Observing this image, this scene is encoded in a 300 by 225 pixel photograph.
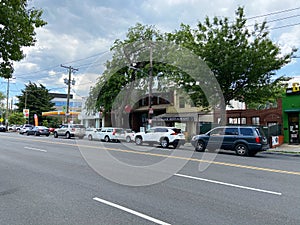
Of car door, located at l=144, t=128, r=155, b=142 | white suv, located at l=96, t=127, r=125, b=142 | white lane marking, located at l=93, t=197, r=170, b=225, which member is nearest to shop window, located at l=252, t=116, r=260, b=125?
car door, located at l=144, t=128, r=155, b=142

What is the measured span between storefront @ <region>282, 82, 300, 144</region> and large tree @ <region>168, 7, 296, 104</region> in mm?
3036

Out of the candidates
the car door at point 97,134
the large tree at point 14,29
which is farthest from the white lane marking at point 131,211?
the car door at point 97,134

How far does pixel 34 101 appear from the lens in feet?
201

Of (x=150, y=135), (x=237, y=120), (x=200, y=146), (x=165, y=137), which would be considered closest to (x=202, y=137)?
(x=200, y=146)

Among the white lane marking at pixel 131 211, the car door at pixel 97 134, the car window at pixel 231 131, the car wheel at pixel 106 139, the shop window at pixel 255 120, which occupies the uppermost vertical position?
the shop window at pixel 255 120

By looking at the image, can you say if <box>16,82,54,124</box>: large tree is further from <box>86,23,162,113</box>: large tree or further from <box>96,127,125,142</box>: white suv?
<box>96,127,125,142</box>: white suv

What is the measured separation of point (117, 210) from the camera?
4762 millimetres

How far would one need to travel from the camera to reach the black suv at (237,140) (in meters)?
14.1

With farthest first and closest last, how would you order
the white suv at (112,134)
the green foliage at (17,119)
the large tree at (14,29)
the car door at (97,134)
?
1. the green foliage at (17,119)
2. the car door at (97,134)
3. the white suv at (112,134)
4. the large tree at (14,29)

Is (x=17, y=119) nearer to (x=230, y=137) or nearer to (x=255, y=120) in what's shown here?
(x=255, y=120)

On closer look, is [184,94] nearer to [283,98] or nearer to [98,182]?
[283,98]

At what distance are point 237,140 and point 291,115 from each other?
35.3ft

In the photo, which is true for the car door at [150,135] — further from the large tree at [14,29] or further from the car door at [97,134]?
the large tree at [14,29]

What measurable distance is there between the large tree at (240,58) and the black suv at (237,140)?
204 inches
